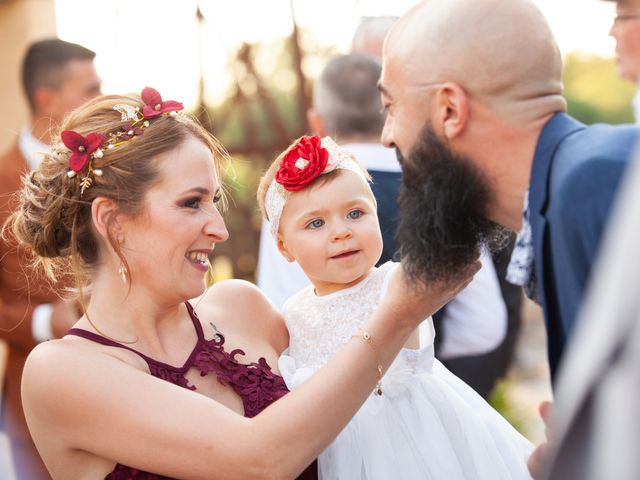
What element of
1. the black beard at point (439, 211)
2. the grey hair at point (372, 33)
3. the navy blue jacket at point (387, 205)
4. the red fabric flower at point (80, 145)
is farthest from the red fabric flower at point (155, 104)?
the grey hair at point (372, 33)

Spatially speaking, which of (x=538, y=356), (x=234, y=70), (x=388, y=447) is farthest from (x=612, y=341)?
(x=538, y=356)

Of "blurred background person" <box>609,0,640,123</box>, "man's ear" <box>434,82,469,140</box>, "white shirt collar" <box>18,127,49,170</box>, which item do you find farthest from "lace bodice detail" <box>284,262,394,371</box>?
"white shirt collar" <box>18,127,49,170</box>

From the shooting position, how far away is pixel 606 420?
0.71m

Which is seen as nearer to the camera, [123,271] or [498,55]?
[498,55]

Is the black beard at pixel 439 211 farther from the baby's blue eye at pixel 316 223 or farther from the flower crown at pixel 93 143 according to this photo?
the flower crown at pixel 93 143

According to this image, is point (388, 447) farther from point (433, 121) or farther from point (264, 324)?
point (433, 121)

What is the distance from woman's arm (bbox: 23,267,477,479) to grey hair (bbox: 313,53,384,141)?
6.60ft

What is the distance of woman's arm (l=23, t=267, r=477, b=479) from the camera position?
220cm

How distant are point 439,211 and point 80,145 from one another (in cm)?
115

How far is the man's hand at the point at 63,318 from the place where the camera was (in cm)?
426

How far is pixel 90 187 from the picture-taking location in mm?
2584

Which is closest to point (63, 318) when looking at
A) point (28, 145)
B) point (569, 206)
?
point (28, 145)

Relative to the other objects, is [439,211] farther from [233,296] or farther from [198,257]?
[233,296]

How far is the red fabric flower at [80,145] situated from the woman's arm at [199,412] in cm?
55
